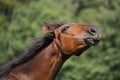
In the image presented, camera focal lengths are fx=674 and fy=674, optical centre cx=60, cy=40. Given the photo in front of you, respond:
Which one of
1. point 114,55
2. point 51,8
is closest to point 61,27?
point 114,55

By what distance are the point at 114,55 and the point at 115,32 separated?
11.3 feet

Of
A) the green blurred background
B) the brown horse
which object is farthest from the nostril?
the green blurred background

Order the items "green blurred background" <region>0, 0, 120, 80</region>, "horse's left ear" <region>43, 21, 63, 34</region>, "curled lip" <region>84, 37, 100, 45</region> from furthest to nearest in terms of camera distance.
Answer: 1. "green blurred background" <region>0, 0, 120, 80</region>
2. "horse's left ear" <region>43, 21, 63, 34</region>
3. "curled lip" <region>84, 37, 100, 45</region>

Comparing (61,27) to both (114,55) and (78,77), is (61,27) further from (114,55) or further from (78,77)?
(114,55)

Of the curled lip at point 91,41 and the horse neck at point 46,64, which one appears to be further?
the horse neck at point 46,64

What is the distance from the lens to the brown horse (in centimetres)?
896

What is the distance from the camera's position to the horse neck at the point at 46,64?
908 centimetres

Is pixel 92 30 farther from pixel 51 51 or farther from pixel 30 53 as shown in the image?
pixel 30 53

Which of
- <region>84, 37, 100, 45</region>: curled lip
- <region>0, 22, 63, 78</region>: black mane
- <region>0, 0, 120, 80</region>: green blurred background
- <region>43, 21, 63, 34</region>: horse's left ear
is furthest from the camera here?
<region>0, 0, 120, 80</region>: green blurred background

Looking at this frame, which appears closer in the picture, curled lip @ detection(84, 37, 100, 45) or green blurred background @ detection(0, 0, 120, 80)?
curled lip @ detection(84, 37, 100, 45)

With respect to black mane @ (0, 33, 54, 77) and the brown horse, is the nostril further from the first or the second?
black mane @ (0, 33, 54, 77)

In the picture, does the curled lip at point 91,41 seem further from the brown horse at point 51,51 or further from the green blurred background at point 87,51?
the green blurred background at point 87,51

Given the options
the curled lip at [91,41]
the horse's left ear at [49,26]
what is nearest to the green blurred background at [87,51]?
the horse's left ear at [49,26]

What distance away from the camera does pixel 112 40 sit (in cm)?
4553
